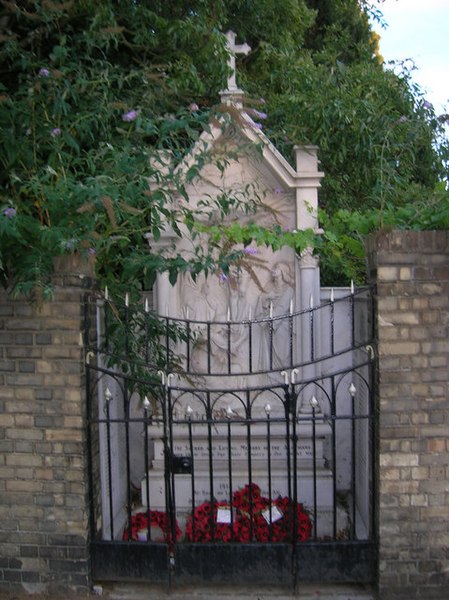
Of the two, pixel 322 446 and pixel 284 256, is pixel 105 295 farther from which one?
pixel 322 446

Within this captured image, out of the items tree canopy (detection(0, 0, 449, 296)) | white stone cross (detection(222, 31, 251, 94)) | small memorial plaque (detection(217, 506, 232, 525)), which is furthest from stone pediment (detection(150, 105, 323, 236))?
small memorial plaque (detection(217, 506, 232, 525))

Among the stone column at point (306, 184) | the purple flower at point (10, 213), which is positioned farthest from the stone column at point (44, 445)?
the stone column at point (306, 184)

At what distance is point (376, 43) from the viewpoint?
1264cm

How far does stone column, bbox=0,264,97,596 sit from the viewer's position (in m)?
3.23

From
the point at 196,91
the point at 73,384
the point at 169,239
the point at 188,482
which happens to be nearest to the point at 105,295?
the point at 73,384

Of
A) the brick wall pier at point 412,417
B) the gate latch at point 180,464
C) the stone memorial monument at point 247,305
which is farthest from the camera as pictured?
the stone memorial monument at point 247,305

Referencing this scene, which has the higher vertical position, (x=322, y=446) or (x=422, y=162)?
(x=422, y=162)

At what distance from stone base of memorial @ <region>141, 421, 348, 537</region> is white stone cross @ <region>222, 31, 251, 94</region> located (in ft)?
9.16

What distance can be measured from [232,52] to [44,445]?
3926 mm

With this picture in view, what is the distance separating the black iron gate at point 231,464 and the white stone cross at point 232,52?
2054 mm

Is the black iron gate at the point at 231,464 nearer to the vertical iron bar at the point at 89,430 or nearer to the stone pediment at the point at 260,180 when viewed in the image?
the vertical iron bar at the point at 89,430

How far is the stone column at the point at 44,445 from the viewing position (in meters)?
3.23

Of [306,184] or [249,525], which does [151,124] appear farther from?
[249,525]

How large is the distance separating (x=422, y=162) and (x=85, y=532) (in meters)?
6.60
